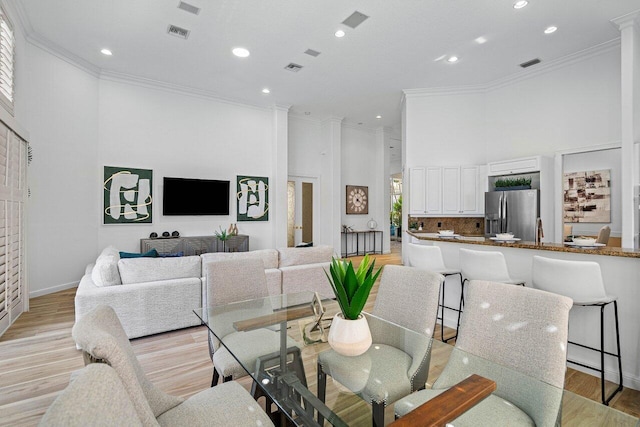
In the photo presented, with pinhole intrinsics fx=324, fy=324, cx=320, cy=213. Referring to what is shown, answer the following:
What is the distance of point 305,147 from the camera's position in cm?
805

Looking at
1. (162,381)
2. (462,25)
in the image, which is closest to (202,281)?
(162,381)

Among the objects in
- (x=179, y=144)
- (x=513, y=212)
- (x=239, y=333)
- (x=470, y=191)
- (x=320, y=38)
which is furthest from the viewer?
(x=179, y=144)

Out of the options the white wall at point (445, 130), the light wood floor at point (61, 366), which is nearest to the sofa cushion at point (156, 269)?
the light wood floor at point (61, 366)

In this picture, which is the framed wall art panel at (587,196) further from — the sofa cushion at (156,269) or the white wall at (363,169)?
the sofa cushion at (156,269)

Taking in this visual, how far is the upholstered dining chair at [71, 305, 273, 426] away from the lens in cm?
89

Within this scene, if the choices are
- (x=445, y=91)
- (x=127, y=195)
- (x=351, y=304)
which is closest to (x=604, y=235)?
(x=445, y=91)

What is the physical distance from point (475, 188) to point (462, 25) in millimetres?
2730

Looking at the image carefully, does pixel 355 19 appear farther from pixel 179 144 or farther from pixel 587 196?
pixel 587 196

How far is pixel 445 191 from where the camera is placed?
5.91 m

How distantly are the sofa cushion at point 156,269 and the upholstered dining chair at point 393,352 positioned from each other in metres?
2.25

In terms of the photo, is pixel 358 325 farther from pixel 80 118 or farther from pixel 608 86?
pixel 80 118

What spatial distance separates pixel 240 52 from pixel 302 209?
13.1 feet

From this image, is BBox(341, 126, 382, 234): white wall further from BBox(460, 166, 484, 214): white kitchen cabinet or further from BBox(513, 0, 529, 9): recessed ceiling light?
BBox(513, 0, 529, 9): recessed ceiling light

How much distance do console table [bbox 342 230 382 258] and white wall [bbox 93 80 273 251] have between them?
7.78ft
